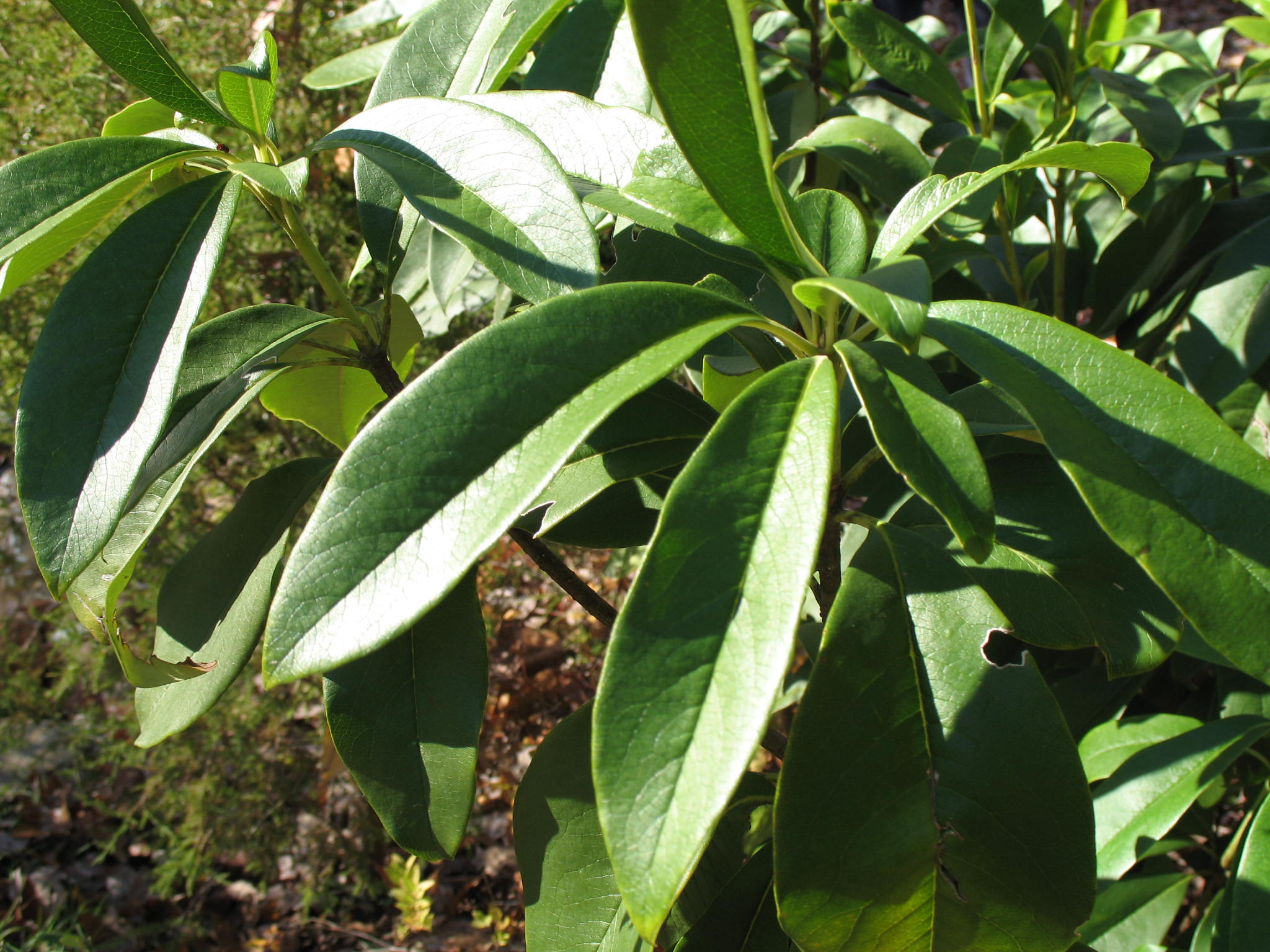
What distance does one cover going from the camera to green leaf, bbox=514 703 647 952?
3.04 feet

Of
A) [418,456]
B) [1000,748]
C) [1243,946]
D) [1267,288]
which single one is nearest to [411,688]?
[418,456]

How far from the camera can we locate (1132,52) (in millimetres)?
2193

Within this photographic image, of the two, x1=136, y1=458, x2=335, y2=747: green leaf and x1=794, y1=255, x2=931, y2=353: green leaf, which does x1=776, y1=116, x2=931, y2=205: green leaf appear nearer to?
x1=794, y1=255, x2=931, y2=353: green leaf

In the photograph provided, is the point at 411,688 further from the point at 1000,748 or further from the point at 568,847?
the point at 1000,748

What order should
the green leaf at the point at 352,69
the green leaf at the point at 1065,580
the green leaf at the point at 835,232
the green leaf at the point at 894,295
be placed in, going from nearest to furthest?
the green leaf at the point at 894,295
the green leaf at the point at 835,232
the green leaf at the point at 1065,580
the green leaf at the point at 352,69

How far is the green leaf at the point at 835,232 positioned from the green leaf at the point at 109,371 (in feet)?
1.63

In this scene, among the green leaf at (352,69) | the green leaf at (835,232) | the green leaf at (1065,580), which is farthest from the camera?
the green leaf at (352,69)

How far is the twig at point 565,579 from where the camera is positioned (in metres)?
0.95

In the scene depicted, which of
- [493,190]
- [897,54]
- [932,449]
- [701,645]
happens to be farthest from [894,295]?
[897,54]

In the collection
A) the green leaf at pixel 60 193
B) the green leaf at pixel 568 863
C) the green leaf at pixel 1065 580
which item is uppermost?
the green leaf at pixel 60 193

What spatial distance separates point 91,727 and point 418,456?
2.48m

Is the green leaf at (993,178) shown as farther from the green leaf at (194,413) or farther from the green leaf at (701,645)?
the green leaf at (194,413)

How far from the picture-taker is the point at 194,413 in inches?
33.8

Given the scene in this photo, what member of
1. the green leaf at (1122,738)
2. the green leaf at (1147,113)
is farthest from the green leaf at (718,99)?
the green leaf at (1122,738)
